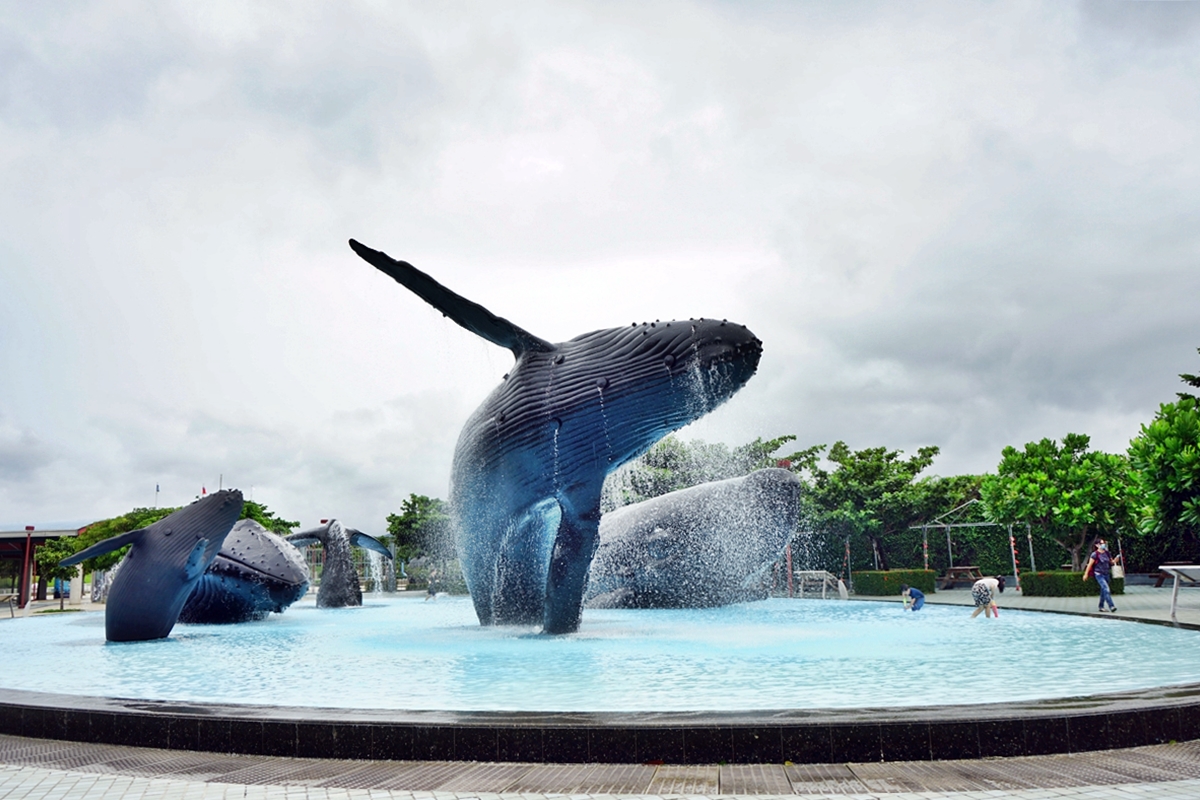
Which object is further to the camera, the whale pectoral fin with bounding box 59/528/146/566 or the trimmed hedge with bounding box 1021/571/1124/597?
the trimmed hedge with bounding box 1021/571/1124/597

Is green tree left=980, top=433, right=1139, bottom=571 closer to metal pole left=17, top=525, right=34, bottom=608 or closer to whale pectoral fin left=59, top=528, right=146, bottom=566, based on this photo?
whale pectoral fin left=59, top=528, right=146, bottom=566

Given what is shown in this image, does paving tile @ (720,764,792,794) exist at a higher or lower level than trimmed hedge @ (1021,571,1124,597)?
lower

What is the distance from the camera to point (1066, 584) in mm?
26641

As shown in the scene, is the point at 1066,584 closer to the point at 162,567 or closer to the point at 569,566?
the point at 569,566

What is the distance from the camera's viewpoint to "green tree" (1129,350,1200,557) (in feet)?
71.0

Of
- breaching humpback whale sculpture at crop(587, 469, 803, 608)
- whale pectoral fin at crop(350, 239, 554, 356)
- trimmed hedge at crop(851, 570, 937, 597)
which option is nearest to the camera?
whale pectoral fin at crop(350, 239, 554, 356)

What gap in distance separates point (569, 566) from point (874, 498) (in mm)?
29764

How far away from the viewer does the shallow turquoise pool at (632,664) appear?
8.49 metres

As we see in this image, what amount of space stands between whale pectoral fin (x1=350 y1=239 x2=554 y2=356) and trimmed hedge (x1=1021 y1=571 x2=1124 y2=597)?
20.5 metres

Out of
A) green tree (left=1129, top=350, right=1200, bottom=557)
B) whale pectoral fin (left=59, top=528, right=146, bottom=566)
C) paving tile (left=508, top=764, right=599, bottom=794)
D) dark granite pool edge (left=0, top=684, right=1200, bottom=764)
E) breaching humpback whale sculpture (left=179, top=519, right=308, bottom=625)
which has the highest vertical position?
green tree (left=1129, top=350, right=1200, bottom=557)

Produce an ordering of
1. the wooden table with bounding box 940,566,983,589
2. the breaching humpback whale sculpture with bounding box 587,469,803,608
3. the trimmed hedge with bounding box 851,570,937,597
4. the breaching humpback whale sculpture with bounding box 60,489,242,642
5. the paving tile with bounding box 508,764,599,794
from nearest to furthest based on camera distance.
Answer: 1. the paving tile with bounding box 508,764,599,794
2. the breaching humpback whale sculpture with bounding box 60,489,242,642
3. the breaching humpback whale sculpture with bounding box 587,469,803,608
4. the trimmed hedge with bounding box 851,570,937,597
5. the wooden table with bounding box 940,566,983,589

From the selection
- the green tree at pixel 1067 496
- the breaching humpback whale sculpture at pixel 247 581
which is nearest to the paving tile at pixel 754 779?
the breaching humpback whale sculpture at pixel 247 581

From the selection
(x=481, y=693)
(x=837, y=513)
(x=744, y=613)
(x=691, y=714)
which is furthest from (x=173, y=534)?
(x=837, y=513)

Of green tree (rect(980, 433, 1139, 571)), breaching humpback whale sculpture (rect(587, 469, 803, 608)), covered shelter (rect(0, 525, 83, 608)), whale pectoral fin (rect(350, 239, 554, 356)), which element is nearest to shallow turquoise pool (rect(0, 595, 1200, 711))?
whale pectoral fin (rect(350, 239, 554, 356))
